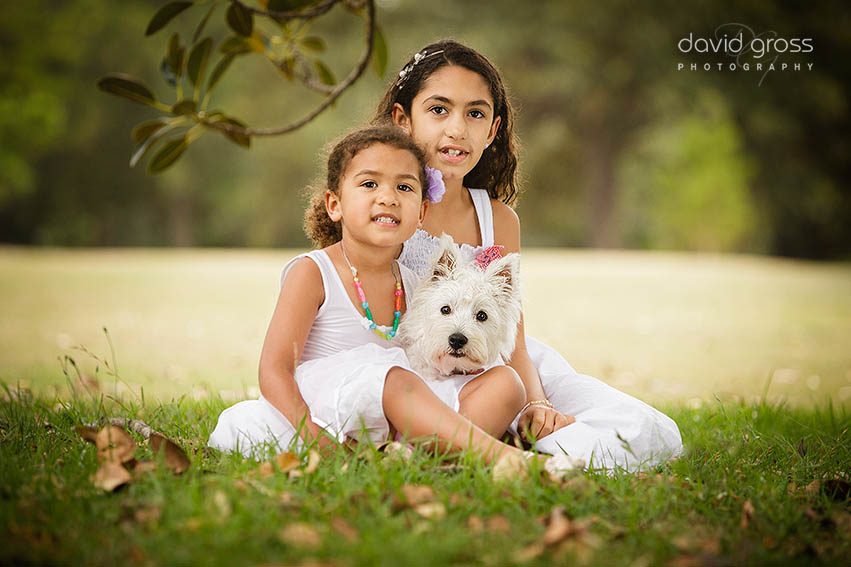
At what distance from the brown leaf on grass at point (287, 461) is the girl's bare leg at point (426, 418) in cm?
40

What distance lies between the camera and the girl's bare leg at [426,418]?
2.65 metres

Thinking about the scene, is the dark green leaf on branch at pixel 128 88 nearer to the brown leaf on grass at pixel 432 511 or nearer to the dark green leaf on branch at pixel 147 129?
the dark green leaf on branch at pixel 147 129

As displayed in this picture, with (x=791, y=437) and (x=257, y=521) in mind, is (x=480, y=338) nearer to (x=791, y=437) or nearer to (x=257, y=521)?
(x=257, y=521)

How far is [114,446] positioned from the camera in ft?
8.27

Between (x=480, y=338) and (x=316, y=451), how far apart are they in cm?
77

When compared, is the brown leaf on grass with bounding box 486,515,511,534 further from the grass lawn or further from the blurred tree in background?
the blurred tree in background

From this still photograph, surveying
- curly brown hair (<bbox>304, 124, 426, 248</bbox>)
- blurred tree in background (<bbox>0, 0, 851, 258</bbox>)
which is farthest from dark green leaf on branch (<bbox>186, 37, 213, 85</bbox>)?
blurred tree in background (<bbox>0, 0, 851, 258</bbox>)

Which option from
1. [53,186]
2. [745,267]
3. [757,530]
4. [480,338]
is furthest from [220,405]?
[53,186]

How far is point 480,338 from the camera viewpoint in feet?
9.62

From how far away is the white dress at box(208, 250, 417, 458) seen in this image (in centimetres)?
273

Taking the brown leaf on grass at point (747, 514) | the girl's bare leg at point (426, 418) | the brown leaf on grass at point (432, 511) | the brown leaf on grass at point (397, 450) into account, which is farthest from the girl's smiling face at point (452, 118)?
the brown leaf on grass at point (747, 514)

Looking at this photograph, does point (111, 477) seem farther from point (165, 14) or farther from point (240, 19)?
point (240, 19)

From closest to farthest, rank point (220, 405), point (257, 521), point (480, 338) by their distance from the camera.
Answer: point (257, 521)
point (480, 338)
point (220, 405)

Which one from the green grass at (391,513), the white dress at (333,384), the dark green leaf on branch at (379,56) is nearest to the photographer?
the green grass at (391,513)
